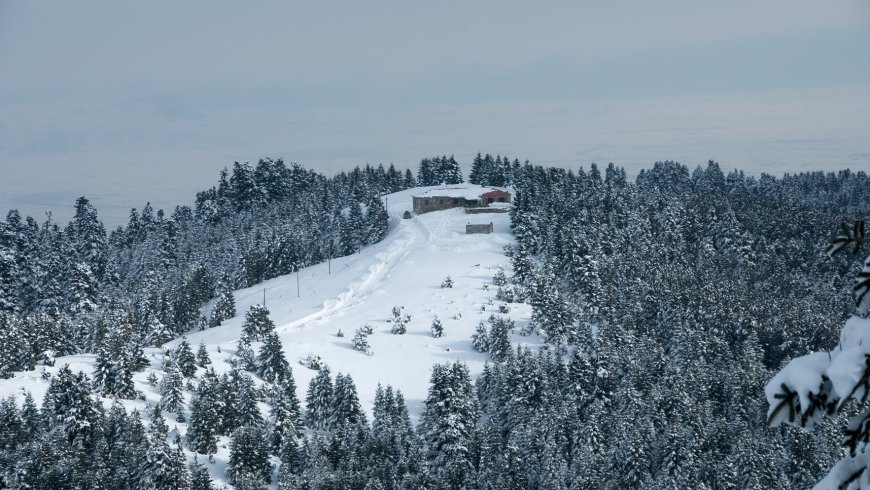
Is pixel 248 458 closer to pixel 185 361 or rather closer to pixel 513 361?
pixel 185 361

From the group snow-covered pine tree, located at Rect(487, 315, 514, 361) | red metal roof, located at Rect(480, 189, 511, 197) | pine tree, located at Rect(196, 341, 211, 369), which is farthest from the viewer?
red metal roof, located at Rect(480, 189, 511, 197)

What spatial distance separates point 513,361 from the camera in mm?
71625

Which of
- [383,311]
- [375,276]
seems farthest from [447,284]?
[375,276]

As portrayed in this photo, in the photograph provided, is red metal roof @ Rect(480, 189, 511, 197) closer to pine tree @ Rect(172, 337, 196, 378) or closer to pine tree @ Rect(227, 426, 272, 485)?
pine tree @ Rect(172, 337, 196, 378)

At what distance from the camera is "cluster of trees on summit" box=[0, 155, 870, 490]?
54000mm

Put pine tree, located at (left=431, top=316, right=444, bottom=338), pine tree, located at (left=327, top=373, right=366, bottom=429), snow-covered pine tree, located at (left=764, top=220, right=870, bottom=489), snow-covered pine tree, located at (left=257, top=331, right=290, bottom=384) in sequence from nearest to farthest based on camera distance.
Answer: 1. snow-covered pine tree, located at (left=764, top=220, right=870, bottom=489)
2. pine tree, located at (left=327, top=373, right=366, bottom=429)
3. snow-covered pine tree, located at (left=257, top=331, right=290, bottom=384)
4. pine tree, located at (left=431, top=316, right=444, bottom=338)

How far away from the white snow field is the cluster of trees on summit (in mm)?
3024

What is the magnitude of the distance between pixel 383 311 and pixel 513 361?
93.7ft

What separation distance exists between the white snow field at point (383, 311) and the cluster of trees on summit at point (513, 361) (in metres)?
3.02

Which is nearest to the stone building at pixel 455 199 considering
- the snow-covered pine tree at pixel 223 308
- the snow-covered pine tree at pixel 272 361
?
the snow-covered pine tree at pixel 223 308

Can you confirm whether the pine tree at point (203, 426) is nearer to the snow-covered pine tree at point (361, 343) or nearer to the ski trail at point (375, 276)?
the snow-covered pine tree at point (361, 343)

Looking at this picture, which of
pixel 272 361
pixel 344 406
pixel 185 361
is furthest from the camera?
pixel 272 361

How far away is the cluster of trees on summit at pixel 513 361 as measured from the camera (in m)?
54.0

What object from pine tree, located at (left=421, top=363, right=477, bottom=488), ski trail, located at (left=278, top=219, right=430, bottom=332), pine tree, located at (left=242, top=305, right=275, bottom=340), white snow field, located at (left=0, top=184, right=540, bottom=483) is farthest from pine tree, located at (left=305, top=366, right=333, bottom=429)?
ski trail, located at (left=278, top=219, right=430, bottom=332)
